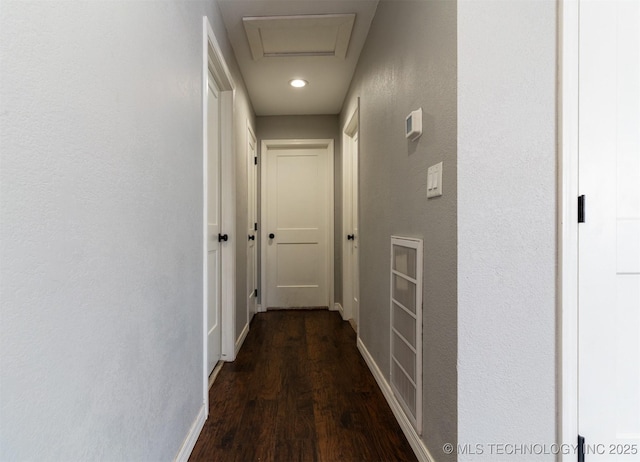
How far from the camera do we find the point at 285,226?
4047 millimetres

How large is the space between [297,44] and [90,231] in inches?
87.6

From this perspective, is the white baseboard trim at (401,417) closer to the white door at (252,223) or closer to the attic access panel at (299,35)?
the white door at (252,223)

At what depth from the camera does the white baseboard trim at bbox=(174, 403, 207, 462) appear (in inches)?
52.6

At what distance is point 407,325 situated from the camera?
156cm

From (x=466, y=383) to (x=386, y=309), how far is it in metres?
0.84

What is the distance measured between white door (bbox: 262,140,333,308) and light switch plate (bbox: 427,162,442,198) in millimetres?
2746

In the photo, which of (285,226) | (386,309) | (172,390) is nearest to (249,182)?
(285,226)

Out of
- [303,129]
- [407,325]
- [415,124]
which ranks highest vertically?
[303,129]

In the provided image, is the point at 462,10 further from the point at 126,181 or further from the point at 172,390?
the point at 172,390

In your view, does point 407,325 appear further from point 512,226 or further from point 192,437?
point 192,437

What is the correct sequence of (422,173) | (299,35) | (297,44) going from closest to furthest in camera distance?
(422,173)
(299,35)
(297,44)

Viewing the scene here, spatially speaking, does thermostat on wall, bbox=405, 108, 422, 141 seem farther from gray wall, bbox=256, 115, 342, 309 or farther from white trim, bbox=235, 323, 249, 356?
gray wall, bbox=256, 115, 342, 309
